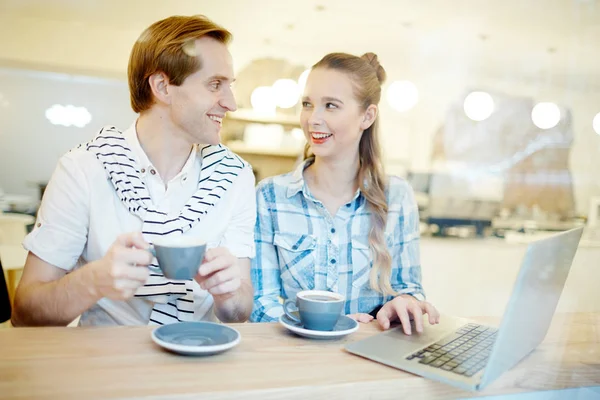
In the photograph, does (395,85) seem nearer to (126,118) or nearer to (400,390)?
(126,118)

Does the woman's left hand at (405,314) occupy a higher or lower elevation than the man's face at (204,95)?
lower

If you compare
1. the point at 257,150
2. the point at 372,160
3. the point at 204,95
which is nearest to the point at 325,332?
the point at 204,95

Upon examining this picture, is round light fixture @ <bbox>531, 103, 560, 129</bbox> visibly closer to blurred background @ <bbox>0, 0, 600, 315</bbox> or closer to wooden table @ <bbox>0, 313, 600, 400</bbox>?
blurred background @ <bbox>0, 0, 600, 315</bbox>

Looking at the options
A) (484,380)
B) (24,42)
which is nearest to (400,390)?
(484,380)

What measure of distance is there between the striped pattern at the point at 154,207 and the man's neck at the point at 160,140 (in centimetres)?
4

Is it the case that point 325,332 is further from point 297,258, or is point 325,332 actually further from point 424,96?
point 424,96

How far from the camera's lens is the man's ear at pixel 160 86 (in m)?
1.04

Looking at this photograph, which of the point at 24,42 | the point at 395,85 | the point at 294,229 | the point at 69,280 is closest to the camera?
the point at 69,280

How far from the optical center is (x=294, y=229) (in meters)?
1.26

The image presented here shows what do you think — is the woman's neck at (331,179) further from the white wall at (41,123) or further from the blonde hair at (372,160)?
the white wall at (41,123)

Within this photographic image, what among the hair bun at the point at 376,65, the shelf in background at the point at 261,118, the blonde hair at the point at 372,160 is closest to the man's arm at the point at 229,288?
the blonde hair at the point at 372,160

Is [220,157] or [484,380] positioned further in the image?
[220,157]

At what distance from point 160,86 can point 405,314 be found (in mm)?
633

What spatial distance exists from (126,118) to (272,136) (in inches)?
82.3
